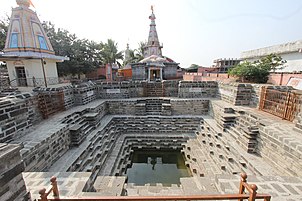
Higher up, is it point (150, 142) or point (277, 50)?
point (277, 50)

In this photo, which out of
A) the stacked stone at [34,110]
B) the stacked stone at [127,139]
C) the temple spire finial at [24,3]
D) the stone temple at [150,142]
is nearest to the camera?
the stone temple at [150,142]

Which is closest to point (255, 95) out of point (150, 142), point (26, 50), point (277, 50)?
point (150, 142)

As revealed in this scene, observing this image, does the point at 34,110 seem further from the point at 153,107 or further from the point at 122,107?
the point at 153,107

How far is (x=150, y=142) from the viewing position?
7535 mm

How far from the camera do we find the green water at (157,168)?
5.31m

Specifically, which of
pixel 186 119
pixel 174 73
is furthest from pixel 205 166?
pixel 174 73

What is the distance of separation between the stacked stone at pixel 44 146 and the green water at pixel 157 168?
2618 millimetres

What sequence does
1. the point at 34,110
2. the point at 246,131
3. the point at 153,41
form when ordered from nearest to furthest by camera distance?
the point at 246,131, the point at 34,110, the point at 153,41

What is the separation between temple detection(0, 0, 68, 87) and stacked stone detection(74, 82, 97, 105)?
6384 millimetres

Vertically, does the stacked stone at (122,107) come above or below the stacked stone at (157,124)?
above

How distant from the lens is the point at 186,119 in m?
8.20

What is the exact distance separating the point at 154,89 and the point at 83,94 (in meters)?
4.63

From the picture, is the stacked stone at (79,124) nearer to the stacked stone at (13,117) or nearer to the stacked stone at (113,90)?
the stacked stone at (13,117)

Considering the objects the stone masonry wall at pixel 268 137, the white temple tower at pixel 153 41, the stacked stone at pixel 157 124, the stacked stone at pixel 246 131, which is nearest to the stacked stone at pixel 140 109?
the stacked stone at pixel 157 124
